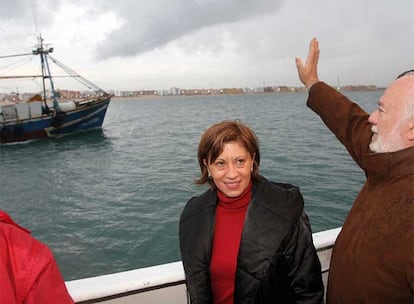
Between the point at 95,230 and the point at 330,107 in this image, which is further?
the point at 95,230

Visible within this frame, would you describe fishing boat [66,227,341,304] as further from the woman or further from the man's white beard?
the man's white beard

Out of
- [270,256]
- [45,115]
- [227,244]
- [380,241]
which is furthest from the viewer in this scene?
[45,115]

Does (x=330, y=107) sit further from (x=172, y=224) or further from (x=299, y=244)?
(x=172, y=224)

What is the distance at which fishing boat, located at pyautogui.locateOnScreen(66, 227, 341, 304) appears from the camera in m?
1.91

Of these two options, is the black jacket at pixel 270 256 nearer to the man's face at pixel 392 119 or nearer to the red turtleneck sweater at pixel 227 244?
the red turtleneck sweater at pixel 227 244

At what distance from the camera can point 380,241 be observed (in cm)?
138

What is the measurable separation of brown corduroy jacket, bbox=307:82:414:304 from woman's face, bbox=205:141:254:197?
0.58 meters

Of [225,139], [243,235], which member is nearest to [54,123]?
[225,139]

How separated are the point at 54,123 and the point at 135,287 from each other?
32612mm

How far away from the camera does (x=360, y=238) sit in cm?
149

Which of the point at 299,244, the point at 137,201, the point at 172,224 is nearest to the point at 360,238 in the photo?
the point at 299,244

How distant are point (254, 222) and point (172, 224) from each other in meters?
8.11

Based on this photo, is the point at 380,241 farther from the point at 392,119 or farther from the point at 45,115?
the point at 45,115

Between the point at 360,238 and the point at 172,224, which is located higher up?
the point at 360,238
